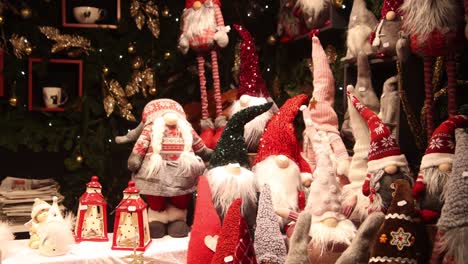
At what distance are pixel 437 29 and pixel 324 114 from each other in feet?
2.40

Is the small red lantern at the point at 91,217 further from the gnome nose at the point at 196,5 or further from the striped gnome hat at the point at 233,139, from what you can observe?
the gnome nose at the point at 196,5

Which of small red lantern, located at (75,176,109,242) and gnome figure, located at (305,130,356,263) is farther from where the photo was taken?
small red lantern, located at (75,176,109,242)

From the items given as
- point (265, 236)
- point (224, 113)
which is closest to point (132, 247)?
point (265, 236)

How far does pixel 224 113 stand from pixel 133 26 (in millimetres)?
756

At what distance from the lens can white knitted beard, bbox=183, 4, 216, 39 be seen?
10.6 feet

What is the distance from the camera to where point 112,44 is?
348 centimetres

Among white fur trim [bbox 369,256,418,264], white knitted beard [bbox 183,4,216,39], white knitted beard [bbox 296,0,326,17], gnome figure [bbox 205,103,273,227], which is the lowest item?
white fur trim [bbox 369,256,418,264]

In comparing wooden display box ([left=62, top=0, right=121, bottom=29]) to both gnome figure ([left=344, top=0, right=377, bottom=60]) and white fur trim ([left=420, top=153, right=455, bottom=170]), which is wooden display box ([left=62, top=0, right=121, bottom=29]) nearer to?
gnome figure ([left=344, top=0, right=377, bottom=60])

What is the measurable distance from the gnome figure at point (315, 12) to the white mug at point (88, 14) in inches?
44.6

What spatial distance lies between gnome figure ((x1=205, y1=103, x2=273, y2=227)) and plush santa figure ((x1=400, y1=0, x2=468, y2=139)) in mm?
672

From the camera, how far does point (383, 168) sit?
2.09 meters

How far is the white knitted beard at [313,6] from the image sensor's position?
3.11m

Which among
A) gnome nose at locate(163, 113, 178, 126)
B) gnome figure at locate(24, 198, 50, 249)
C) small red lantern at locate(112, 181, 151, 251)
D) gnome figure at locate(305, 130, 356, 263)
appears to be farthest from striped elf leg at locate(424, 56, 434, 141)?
gnome figure at locate(24, 198, 50, 249)

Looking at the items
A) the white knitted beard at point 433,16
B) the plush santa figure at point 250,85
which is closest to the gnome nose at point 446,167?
the white knitted beard at point 433,16
